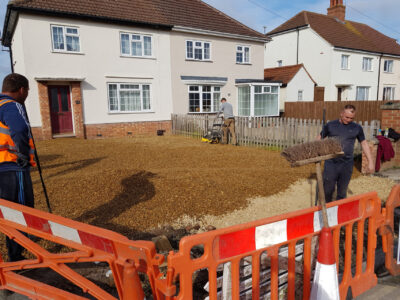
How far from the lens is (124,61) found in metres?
16.5

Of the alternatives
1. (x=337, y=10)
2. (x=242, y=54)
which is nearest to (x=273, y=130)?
(x=242, y=54)

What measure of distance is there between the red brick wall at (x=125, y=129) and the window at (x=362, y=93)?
20245 millimetres

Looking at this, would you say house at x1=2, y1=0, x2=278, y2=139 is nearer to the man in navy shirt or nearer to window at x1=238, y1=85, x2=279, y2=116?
window at x1=238, y1=85, x2=279, y2=116

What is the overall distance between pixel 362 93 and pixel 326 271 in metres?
31.0

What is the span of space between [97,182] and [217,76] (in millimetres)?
15176

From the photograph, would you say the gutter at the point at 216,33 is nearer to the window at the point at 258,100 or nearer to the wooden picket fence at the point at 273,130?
the window at the point at 258,100

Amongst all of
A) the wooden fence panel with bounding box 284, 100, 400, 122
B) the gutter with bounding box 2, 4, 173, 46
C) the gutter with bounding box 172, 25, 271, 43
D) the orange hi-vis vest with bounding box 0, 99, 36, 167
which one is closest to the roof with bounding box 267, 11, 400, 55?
the wooden fence panel with bounding box 284, 100, 400, 122

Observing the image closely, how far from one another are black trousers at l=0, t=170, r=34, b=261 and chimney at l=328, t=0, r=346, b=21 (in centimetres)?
3497

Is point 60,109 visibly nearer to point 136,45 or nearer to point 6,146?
point 136,45

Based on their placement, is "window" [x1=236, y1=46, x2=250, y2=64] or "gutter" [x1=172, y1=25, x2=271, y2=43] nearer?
"gutter" [x1=172, y1=25, x2=271, y2=43]

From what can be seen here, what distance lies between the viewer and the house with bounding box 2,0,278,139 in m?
14.2

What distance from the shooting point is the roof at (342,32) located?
26734 millimetres

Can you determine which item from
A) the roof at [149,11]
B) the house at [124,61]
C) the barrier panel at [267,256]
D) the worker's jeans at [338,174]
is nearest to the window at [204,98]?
the house at [124,61]

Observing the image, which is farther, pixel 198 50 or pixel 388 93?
pixel 388 93
